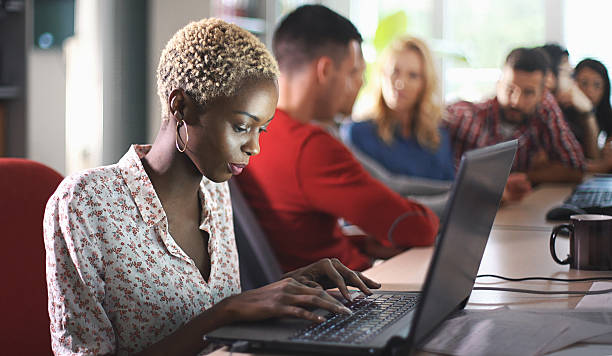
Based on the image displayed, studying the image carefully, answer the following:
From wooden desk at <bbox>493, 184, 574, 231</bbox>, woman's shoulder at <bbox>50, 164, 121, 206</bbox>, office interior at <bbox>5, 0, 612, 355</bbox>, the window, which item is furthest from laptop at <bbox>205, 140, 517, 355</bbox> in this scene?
the window

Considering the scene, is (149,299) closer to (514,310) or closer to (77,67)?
(514,310)

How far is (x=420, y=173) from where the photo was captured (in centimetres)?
297

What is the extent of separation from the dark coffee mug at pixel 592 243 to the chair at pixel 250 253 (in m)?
0.68

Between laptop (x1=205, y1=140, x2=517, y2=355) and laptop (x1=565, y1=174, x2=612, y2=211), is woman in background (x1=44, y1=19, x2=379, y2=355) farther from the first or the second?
laptop (x1=565, y1=174, x2=612, y2=211)

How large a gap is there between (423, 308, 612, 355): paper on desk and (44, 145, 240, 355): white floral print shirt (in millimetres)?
397

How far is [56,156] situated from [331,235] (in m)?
2.04

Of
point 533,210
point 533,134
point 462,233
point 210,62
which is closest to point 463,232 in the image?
point 462,233

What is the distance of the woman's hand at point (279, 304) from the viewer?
0.84 m

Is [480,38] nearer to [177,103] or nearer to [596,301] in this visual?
[596,301]

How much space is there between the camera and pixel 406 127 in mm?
3010

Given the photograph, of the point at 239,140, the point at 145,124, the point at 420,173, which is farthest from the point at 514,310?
the point at 145,124

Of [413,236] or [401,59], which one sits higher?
[401,59]

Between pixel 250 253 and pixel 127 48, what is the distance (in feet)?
9.38

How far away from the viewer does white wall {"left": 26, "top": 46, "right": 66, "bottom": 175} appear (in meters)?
3.22
